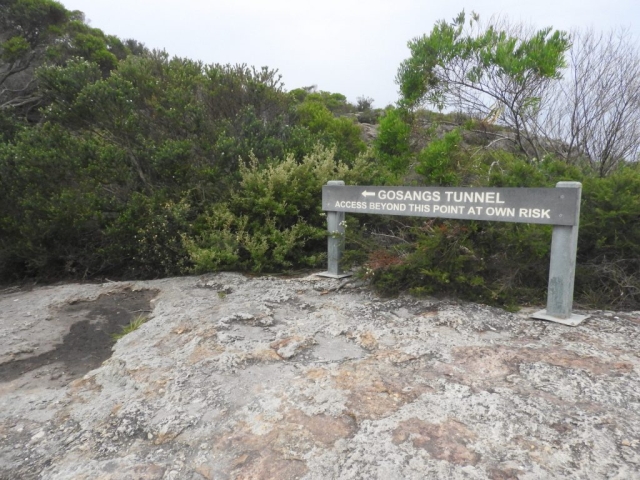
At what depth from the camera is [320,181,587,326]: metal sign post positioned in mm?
4004

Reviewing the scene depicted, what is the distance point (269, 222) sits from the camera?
6.76 metres

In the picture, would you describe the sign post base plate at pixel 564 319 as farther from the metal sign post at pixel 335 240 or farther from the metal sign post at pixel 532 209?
the metal sign post at pixel 335 240

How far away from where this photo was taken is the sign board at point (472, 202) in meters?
4.01

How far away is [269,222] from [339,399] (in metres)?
4.09

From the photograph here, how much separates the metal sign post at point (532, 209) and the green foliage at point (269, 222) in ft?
6.30

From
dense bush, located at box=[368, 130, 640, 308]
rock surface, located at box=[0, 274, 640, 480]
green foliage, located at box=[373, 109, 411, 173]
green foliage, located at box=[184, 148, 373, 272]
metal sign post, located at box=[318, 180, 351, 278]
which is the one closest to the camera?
rock surface, located at box=[0, 274, 640, 480]

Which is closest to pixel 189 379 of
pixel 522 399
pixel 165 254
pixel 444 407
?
pixel 444 407

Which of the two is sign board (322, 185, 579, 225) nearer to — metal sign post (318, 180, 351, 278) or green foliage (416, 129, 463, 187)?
metal sign post (318, 180, 351, 278)

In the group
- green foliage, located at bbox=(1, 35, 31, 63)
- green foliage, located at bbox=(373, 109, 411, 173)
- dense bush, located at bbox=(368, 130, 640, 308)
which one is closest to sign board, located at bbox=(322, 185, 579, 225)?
dense bush, located at bbox=(368, 130, 640, 308)

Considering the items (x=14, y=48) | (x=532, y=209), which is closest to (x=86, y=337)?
(x=532, y=209)

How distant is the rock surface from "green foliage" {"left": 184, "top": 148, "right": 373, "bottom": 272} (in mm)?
1708

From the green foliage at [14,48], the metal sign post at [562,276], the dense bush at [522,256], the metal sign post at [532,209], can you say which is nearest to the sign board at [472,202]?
the metal sign post at [532,209]

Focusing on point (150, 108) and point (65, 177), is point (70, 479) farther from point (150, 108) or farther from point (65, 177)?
point (150, 108)

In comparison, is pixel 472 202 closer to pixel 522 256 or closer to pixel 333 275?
pixel 522 256
